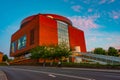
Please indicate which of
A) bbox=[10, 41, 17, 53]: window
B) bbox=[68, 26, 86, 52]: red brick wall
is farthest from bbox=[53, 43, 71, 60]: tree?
bbox=[10, 41, 17, 53]: window

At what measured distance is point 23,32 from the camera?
319 feet

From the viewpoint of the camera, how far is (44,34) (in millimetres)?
80750

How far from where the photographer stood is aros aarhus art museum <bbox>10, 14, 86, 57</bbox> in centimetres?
8106

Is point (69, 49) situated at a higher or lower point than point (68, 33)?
lower

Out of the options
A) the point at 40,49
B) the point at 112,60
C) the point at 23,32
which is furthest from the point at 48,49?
the point at 23,32

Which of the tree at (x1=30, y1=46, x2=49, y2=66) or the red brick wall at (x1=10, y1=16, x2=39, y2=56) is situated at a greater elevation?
the red brick wall at (x1=10, y1=16, x2=39, y2=56)

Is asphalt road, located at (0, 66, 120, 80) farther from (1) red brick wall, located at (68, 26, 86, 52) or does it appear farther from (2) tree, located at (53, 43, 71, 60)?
(1) red brick wall, located at (68, 26, 86, 52)

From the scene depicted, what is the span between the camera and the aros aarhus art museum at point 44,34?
8106cm

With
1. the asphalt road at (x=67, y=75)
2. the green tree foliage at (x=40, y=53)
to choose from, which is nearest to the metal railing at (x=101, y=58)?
the green tree foliage at (x=40, y=53)

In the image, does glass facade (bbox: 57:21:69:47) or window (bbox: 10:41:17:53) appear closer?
glass facade (bbox: 57:21:69:47)

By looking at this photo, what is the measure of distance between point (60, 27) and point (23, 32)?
21378 mm

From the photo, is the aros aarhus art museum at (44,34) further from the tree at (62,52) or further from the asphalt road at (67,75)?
the asphalt road at (67,75)

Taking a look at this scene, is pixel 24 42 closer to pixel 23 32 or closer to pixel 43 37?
pixel 23 32

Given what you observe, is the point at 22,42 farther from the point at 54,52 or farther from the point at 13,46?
the point at 54,52
